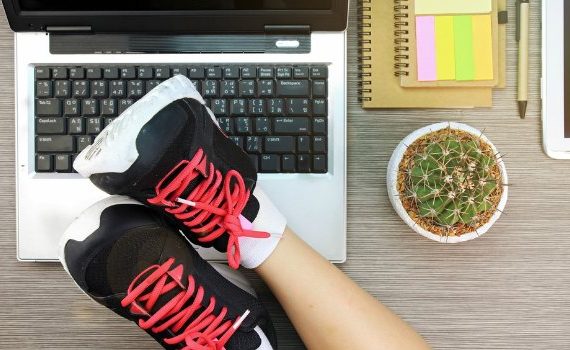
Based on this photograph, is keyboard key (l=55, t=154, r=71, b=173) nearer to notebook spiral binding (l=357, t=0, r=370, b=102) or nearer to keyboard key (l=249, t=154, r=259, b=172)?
keyboard key (l=249, t=154, r=259, b=172)

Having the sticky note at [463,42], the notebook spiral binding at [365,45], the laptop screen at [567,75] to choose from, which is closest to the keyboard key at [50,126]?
the notebook spiral binding at [365,45]

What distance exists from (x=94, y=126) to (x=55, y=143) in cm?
5

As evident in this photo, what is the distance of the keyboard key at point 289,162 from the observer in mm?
606

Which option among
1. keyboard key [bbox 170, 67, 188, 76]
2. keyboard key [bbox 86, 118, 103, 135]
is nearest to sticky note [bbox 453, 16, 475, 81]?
keyboard key [bbox 170, 67, 188, 76]

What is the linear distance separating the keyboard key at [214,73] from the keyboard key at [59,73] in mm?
162

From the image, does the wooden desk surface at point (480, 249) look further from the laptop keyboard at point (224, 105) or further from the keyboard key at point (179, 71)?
the keyboard key at point (179, 71)

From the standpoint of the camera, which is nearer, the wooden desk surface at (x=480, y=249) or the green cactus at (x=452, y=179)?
the green cactus at (x=452, y=179)

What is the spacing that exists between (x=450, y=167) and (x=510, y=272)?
0.68 ft

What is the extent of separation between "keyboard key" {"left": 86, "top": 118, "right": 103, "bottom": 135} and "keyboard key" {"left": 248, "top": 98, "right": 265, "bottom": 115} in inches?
6.8

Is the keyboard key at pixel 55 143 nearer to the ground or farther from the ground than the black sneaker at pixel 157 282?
farther from the ground

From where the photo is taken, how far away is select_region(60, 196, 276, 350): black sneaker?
585mm

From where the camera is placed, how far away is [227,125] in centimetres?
61

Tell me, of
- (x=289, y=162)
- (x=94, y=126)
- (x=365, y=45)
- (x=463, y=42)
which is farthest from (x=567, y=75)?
(x=94, y=126)

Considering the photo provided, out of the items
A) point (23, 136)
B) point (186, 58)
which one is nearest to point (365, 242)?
point (186, 58)
